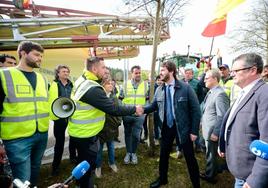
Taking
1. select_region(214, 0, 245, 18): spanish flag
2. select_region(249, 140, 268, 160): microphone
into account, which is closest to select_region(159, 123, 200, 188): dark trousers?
select_region(249, 140, 268, 160): microphone

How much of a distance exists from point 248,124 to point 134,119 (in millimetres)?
3055

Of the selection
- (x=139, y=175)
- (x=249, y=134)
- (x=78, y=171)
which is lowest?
(x=139, y=175)

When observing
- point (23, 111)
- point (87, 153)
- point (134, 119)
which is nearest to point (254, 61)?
point (87, 153)

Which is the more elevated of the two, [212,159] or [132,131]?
[132,131]

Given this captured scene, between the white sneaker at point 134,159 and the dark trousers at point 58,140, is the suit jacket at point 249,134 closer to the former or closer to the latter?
the white sneaker at point 134,159

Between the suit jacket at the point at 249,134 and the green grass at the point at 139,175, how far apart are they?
196cm

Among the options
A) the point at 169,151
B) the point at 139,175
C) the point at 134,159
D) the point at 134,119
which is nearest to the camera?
the point at 169,151

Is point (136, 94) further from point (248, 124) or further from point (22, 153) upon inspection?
point (248, 124)

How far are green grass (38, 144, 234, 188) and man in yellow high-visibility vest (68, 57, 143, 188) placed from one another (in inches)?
46.2

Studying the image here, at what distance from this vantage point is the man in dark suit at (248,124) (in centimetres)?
177

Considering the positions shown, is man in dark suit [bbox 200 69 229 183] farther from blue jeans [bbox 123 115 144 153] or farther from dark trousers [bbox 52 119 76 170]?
dark trousers [bbox 52 119 76 170]

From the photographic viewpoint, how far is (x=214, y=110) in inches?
147

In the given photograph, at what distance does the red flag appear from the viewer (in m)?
6.07

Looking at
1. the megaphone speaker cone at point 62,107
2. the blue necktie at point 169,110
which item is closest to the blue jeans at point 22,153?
the megaphone speaker cone at point 62,107
